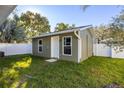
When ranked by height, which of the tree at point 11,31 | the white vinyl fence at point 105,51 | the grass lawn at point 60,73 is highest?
the tree at point 11,31

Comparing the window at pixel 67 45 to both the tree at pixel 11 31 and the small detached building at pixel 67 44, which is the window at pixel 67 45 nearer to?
the small detached building at pixel 67 44

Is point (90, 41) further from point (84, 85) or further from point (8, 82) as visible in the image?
point (8, 82)

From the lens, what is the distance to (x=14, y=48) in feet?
12.7

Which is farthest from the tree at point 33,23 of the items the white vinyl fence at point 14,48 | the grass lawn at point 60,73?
the grass lawn at point 60,73

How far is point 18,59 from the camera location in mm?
3775

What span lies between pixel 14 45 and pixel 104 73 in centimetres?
178

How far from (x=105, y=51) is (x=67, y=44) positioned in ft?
3.62

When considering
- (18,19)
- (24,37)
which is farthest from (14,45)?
(18,19)

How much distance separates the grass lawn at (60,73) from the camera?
3521mm

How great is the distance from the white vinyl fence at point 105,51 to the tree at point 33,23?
3.39 feet

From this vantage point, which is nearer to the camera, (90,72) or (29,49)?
(90,72)

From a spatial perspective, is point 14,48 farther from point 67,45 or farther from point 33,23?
point 67,45
